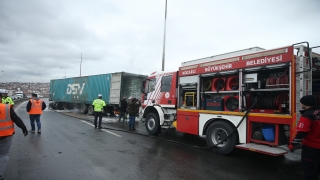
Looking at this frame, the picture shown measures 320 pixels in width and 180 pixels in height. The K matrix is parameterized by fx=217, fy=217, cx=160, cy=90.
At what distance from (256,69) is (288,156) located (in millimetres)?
2693

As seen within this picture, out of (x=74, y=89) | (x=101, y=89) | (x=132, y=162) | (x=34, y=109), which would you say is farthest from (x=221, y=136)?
(x=74, y=89)

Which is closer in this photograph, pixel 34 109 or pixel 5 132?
pixel 5 132

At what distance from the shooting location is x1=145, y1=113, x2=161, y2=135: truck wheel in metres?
8.31

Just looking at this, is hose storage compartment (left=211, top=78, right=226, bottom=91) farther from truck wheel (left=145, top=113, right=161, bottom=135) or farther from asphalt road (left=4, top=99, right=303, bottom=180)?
truck wheel (left=145, top=113, right=161, bottom=135)

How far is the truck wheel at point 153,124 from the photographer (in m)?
8.31

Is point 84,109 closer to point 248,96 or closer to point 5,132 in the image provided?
point 5,132

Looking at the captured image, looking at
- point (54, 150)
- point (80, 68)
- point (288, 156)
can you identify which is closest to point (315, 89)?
point (288, 156)

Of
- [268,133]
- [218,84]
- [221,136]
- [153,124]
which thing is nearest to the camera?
[268,133]

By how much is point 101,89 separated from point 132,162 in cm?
1152

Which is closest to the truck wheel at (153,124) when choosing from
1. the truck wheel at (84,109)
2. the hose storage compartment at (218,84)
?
the hose storage compartment at (218,84)

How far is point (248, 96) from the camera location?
5582 millimetres

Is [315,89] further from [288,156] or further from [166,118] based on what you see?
[166,118]

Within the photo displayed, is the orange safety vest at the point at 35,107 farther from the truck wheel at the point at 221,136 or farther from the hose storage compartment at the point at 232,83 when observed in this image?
the hose storage compartment at the point at 232,83

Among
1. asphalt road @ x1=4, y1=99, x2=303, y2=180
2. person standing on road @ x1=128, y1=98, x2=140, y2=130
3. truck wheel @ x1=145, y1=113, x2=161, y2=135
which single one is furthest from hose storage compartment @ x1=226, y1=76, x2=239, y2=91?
person standing on road @ x1=128, y1=98, x2=140, y2=130
